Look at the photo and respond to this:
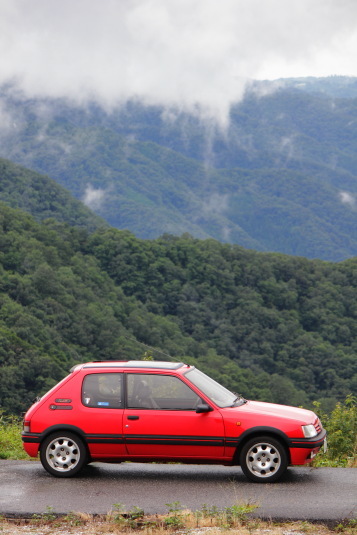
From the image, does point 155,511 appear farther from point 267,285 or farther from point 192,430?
point 267,285

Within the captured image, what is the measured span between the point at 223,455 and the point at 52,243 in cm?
6887

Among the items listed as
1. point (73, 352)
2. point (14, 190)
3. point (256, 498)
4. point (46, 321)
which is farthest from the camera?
point (14, 190)

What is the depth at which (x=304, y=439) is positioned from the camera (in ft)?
24.5

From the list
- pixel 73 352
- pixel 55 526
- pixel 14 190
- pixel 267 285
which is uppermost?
pixel 14 190

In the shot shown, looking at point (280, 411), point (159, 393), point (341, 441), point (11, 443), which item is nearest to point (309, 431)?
point (280, 411)

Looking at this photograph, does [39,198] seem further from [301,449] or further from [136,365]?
[301,449]

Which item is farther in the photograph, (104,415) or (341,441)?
(341,441)

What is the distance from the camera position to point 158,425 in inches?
299

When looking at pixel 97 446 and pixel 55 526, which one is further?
pixel 97 446

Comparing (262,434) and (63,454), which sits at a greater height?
(262,434)

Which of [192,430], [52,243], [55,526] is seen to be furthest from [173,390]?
[52,243]

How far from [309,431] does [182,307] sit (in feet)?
245

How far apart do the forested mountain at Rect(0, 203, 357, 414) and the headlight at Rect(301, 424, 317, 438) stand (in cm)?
3745

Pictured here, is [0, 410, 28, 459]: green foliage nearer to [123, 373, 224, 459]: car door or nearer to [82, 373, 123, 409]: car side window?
[82, 373, 123, 409]: car side window
